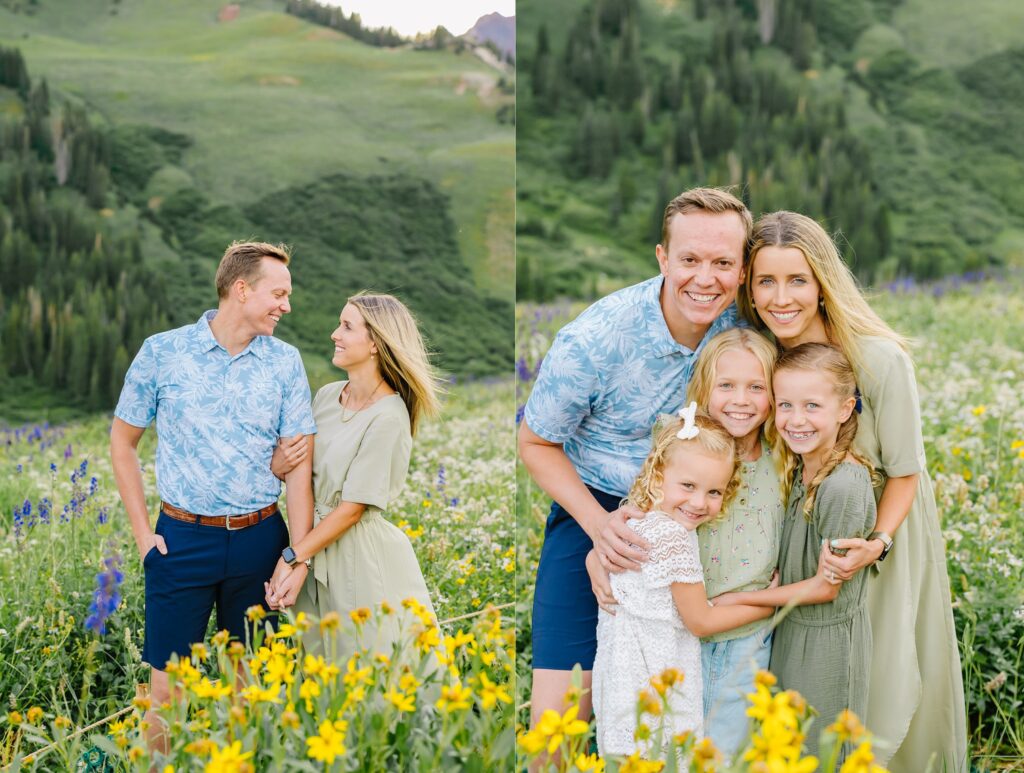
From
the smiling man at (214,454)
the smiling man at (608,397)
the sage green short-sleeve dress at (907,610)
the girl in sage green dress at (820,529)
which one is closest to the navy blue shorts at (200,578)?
the smiling man at (214,454)

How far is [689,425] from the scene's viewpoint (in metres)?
2.55

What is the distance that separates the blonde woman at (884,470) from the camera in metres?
2.57

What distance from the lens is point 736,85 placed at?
12445mm

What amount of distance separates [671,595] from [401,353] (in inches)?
40.7

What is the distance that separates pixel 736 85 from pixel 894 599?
10.7 metres

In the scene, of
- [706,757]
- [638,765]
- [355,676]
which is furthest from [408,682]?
[706,757]

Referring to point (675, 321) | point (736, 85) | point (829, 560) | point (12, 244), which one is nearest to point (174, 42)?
point (12, 244)

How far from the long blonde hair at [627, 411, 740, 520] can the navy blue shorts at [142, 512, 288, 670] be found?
100 centimetres

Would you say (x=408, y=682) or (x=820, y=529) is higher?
(x=820, y=529)

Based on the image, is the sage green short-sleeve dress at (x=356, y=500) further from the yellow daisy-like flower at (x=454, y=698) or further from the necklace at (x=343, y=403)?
the yellow daisy-like flower at (x=454, y=698)

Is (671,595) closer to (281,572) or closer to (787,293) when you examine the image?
(787,293)

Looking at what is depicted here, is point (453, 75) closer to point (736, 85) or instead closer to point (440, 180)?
point (440, 180)

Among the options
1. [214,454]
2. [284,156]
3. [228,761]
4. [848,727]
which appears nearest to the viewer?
[848,727]

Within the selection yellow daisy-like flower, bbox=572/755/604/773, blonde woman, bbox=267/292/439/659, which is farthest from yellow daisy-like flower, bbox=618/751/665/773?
blonde woman, bbox=267/292/439/659
